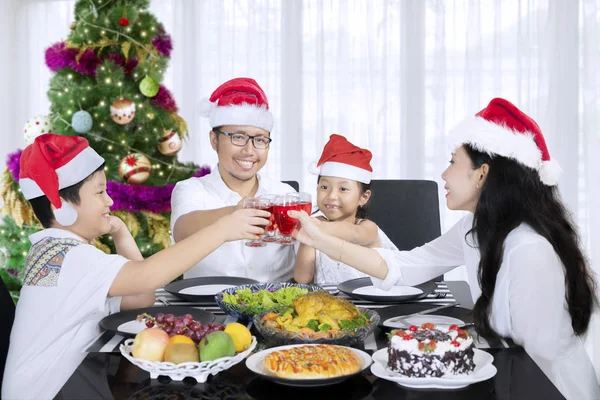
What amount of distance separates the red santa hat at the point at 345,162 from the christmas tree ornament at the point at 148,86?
1.45 m

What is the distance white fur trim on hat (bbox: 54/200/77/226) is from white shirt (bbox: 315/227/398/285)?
4.08 ft

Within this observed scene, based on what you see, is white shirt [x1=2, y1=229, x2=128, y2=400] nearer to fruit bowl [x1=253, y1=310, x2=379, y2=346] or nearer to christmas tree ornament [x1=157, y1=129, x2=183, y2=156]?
fruit bowl [x1=253, y1=310, x2=379, y2=346]

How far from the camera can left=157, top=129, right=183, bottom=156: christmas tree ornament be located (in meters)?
4.18

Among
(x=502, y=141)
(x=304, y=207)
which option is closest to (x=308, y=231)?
(x=304, y=207)

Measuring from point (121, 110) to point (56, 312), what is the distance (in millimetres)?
2326

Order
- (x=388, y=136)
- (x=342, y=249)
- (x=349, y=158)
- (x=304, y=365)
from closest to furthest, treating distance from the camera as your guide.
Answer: (x=304, y=365) → (x=342, y=249) → (x=349, y=158) → (x=388, y=136)

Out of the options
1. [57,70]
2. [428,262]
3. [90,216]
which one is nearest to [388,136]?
[57,70]

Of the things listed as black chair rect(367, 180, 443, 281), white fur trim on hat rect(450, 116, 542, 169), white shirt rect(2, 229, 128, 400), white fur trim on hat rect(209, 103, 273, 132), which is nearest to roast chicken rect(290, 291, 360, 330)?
white shirt rect(2, 229, 128, 400)

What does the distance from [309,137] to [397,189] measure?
177cm

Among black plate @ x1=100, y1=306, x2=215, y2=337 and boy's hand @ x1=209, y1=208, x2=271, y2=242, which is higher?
boy's hand @ x1=209, y1=208, x2=271, y2=242

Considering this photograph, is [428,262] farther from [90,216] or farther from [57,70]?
[57,70]

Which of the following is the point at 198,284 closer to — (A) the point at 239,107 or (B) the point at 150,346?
(A) the point at 239,107

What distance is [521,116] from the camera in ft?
6.77

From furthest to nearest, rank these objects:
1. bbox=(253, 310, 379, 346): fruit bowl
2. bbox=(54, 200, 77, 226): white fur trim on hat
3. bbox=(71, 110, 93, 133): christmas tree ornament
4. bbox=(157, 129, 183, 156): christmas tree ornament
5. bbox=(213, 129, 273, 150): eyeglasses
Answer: bbox=(157, 129, 183, 156): christmas tree ornament
bbox=(71, 110, 93, 133): christmas tree ornament
bbox=(213, 129, 273, 150): eyeglasses
bbox=(54, 200, 77, 226): white fur trim on hat
bbox=(253, 310, 379, 346): fruit bowl
